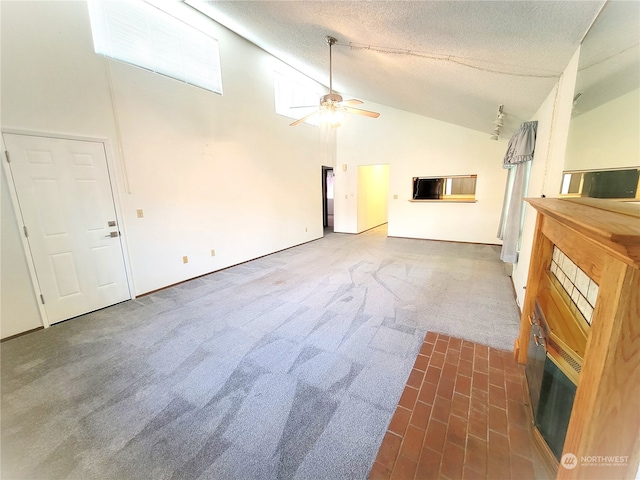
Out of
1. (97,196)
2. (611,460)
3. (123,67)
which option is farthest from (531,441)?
(123,67)

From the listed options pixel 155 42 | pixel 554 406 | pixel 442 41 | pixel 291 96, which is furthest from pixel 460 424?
pixel 291 96

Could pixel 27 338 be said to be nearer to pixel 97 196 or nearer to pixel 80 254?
pixel 80 254

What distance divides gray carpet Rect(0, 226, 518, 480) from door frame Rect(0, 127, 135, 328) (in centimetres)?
34

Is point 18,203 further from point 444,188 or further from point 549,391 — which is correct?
point 444,188

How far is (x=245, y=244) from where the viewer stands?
16.1 feet

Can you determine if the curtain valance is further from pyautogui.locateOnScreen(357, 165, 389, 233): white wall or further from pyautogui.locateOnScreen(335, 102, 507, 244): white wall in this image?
pyautogui.locateOnScreen(357, 165, 389, 233): white wall

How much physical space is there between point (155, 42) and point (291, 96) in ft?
9.39

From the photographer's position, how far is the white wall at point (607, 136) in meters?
1.08

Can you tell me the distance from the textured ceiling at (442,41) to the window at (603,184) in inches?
33.3

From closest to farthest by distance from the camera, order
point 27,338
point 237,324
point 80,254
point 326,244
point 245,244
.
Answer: point 27,338
point 237,324
point 80,254
point 245,244
point 326,244

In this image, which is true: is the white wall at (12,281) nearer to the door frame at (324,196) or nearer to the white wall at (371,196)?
the door frame at (324,196)

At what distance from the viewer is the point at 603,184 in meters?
1.34

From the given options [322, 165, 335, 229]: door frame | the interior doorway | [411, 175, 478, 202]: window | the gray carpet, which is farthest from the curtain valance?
the interior doorway

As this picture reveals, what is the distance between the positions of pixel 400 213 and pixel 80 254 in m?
6.51
